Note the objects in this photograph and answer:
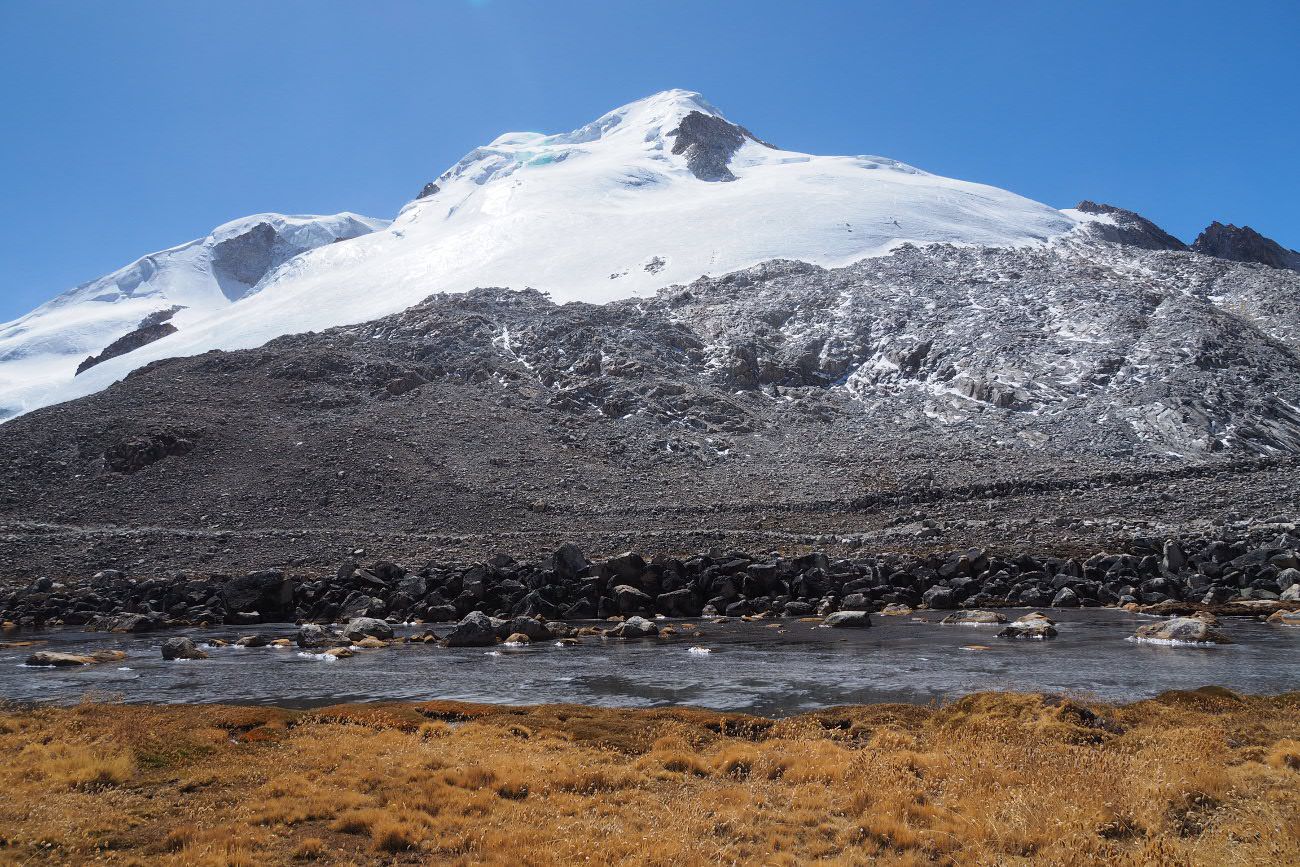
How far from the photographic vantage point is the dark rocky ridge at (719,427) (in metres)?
55.4

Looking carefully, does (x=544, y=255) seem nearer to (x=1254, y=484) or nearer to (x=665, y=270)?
(x=665, y=270)

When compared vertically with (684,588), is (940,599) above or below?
below

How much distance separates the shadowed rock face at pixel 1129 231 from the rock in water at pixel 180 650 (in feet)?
454

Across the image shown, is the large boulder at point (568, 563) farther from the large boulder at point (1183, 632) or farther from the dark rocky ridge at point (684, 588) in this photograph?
the large boulder at point (1183, 632)

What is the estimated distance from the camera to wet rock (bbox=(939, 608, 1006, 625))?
33.1 m

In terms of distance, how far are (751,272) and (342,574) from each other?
83.3 meters

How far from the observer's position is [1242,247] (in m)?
154

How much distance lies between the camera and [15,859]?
8742mm

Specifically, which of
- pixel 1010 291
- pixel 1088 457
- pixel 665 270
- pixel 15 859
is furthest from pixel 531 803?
pixel 665 270

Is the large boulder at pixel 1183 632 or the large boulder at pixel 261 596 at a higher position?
the large boulder at pixel 261 596

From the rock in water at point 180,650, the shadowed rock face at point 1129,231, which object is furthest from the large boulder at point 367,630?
the shadowed rock face at point 1129,231

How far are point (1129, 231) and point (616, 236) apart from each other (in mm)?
88265

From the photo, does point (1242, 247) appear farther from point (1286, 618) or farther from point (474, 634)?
point (474, 634)

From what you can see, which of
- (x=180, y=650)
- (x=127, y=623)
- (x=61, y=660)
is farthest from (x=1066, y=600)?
(x=127, y=623)
